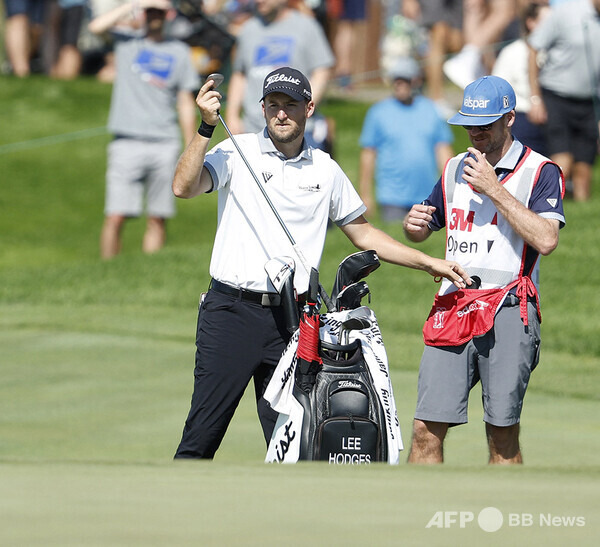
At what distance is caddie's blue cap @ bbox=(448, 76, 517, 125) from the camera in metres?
6.04

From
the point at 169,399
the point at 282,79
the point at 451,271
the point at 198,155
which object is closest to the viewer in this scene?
the point at 198,155

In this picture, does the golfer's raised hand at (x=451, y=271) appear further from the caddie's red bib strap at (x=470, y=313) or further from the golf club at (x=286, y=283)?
the golf club at (x=286, y=283)

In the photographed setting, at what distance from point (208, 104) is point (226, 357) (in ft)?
3.78

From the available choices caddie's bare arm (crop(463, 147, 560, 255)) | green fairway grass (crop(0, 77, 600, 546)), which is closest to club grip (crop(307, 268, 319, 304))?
caddie's bare arm (crop(463, 147, 560, 255))

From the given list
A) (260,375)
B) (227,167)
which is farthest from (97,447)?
(227,167)

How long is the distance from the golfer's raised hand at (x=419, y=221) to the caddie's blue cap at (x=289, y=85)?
716 mm

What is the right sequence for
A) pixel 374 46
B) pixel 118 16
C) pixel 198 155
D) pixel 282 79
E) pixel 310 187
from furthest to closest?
1. pixel 374 46
2. pixel 118 16
3. pixel 310 187
4. pixel 282 79
5. pixel 198 155

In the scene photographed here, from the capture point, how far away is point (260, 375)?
21.0ft

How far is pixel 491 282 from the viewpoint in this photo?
20.1ft

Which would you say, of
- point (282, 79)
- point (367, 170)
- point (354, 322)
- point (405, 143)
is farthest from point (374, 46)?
point (354, 322)

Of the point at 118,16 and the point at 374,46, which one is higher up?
the point at 374,46

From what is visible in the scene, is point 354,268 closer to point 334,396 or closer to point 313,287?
point 313,287

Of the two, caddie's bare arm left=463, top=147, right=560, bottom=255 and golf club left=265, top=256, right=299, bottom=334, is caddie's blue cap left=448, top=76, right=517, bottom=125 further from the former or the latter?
golf club left=265, top=256, right=299, bottom=334

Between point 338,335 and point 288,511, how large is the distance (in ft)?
6.30
